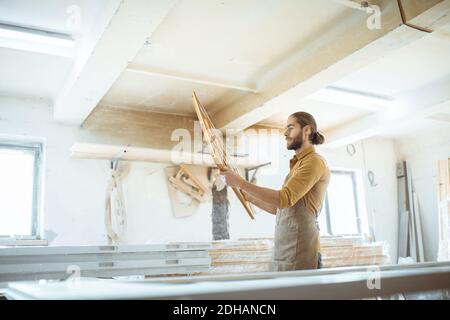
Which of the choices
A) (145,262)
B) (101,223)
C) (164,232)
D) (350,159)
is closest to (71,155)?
(101,223)

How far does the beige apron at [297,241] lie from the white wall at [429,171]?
4197 millimetres

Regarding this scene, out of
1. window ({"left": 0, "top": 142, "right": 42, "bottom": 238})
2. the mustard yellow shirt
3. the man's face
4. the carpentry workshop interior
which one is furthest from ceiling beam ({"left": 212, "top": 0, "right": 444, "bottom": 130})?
window ({"left": 0, "top": 142, "right": 42, "bottom": 238})

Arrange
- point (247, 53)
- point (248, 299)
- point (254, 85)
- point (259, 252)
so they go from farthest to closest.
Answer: point (254, 85) → point (259, 252) → point (247, 53) → point (248, 299)

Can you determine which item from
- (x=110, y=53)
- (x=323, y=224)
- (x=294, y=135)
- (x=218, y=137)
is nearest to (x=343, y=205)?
(x=323, y=224)

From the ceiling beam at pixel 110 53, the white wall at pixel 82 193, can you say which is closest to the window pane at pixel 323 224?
the white wall at pixel 82 193

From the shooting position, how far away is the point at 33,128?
4.27 m

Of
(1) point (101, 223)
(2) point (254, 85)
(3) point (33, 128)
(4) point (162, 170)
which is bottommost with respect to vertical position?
(1) point (101, 223)

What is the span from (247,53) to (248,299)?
3031mm

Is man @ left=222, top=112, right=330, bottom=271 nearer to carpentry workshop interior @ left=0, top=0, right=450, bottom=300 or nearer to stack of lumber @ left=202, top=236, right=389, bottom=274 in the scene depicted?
carpentry workshop interior @ left=0, top=0, right=450, bottom=300

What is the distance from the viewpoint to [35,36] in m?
3.12

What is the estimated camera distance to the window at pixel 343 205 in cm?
608

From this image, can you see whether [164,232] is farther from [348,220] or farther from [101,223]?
[348,220]

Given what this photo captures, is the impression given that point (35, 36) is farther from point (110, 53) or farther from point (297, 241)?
point (297, 241)

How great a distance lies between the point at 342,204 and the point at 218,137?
10.1ft
